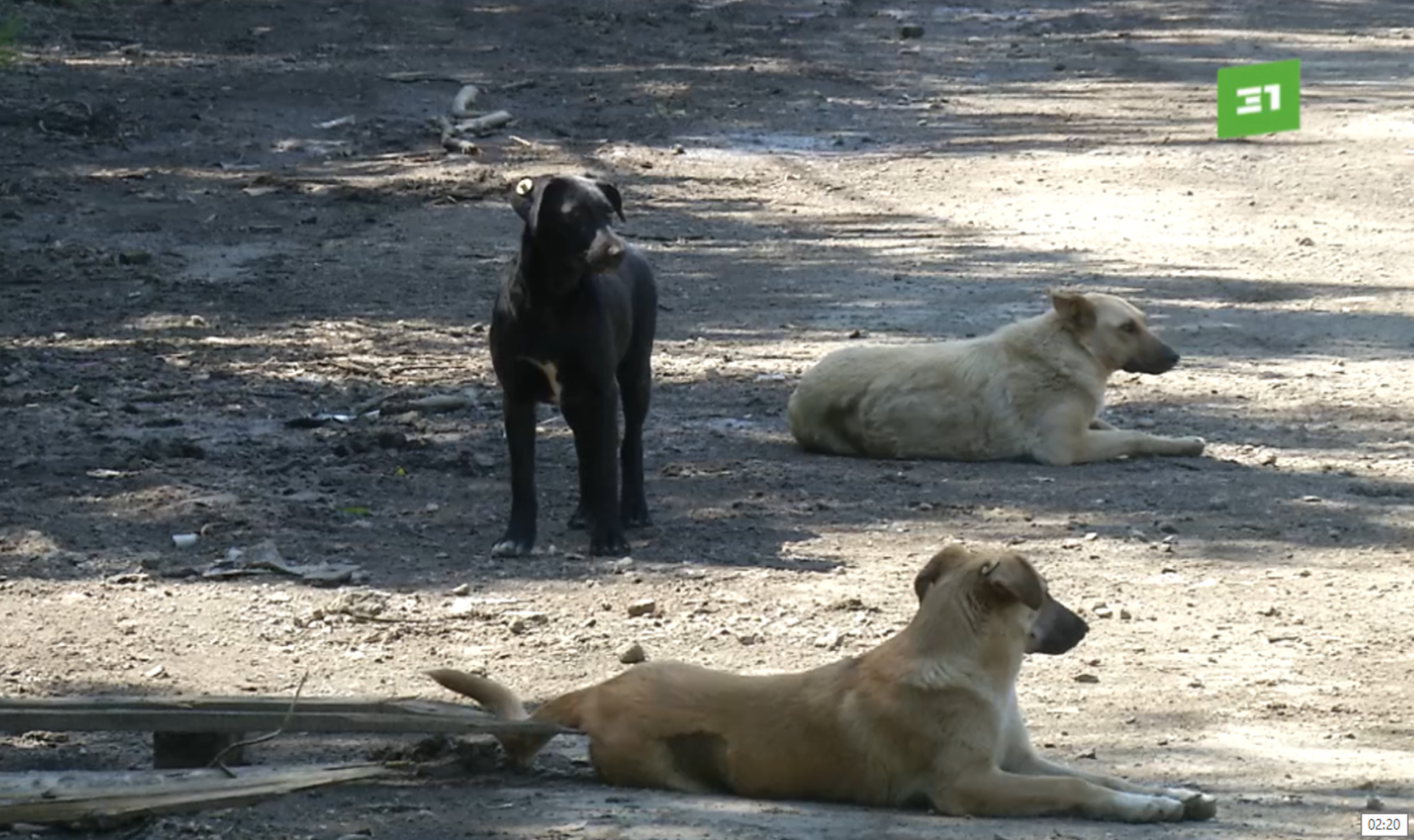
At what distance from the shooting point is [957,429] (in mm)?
11367

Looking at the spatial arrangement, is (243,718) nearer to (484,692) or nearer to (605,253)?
(484,692)

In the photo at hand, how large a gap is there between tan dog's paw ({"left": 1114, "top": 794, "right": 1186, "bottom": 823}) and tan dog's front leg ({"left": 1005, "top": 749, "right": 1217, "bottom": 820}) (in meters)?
0.04

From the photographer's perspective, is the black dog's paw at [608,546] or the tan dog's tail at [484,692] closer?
the tan dog's tail at [484,692]

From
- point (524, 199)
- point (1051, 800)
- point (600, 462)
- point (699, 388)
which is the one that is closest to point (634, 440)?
point (600, 462)

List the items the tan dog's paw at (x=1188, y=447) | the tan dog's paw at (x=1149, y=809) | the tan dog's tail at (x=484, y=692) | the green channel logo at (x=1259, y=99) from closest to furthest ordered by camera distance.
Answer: the tan dog's paw at (x=1149, y=809), the tan dog's tail at (x=484, y=692), the tan dog's paw at (x=1188, y=447), the green channel logo at (x=1259, y=99)

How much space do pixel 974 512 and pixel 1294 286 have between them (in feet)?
18.7

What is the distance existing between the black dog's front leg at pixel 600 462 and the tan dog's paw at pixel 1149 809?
369 centimetres

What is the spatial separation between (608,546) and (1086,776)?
11.3ft

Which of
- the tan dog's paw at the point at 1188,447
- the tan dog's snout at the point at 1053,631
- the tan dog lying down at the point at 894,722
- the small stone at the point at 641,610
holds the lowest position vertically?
the tan dog's paw at the point at 1188,447

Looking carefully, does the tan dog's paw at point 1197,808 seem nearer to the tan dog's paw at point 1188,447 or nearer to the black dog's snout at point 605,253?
the black dog's snout at point 605,253

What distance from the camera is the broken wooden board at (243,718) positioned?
21.1ft

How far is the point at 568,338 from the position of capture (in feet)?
30.9

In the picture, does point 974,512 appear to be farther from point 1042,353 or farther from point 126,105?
point 126,105

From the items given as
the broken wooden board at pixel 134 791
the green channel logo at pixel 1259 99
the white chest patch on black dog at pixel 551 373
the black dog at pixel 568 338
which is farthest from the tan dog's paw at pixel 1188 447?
the green channel logo at pixel 1259 99
